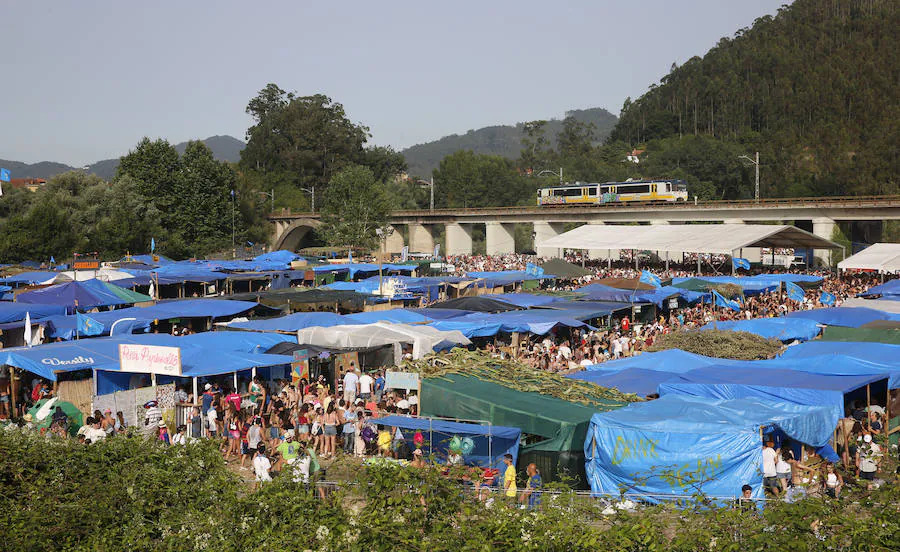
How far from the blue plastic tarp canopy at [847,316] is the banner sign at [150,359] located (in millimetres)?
16686

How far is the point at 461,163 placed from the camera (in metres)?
122

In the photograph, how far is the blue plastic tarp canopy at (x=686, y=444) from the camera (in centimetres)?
1119

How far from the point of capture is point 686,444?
11.4 meters

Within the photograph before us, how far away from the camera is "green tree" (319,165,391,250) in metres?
73.1

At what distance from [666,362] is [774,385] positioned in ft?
9.86

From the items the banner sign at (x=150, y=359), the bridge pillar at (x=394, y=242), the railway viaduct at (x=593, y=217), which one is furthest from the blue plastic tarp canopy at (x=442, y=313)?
the bridge pillar at (x=394, y=242)

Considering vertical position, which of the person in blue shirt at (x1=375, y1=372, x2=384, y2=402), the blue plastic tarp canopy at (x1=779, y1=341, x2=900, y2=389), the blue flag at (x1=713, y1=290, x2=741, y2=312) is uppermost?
the blue plastic tarp canopy at (x1=779, y1=341, x2=900, y2=389)

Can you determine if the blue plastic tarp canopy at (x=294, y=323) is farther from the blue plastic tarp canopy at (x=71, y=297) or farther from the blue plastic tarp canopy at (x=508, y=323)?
the blue plastic tarp canopy at (x=71, y=297)

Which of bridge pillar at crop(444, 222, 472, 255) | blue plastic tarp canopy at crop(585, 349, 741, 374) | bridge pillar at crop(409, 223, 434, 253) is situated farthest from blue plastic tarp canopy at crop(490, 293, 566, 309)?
bridge pillar at crop(409, 223, 434, 253)

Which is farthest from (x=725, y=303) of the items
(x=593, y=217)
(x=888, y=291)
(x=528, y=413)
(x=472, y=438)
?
(x=593, y=217)

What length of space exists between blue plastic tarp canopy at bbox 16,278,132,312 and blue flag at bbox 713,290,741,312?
71.4 feet

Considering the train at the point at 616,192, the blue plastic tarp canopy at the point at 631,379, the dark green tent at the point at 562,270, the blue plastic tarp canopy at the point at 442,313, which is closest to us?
the blue plastic tarp canopy at the point at 631,379

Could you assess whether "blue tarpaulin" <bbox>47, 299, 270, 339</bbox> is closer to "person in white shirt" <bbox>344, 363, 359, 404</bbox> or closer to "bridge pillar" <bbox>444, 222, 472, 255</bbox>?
"person in white shirt" <bbox>344, 363, 359, 404</bbox>

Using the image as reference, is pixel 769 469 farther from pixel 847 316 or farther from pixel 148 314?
pixel 148 314
